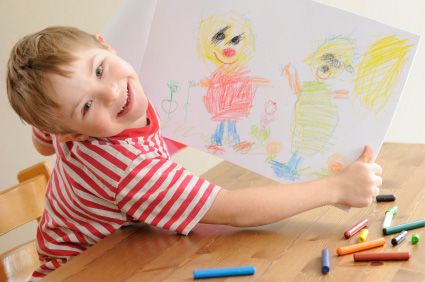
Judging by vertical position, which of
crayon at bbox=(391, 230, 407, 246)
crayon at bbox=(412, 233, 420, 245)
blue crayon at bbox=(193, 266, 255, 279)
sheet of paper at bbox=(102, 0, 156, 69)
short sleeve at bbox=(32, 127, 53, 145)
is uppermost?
sheet of paper at bbox=(102, 0, 156, 69)

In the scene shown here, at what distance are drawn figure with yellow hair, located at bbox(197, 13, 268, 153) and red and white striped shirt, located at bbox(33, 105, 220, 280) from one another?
0.37 feet

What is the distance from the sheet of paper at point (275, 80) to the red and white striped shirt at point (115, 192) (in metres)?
0.11

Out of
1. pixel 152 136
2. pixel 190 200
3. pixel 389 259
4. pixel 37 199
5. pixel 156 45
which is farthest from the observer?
pixel 37 199

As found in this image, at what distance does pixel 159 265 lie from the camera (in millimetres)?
907

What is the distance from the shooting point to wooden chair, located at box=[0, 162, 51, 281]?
126 centimetres

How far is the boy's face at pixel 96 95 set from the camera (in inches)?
36.9

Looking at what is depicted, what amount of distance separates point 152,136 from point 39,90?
217 millimetres

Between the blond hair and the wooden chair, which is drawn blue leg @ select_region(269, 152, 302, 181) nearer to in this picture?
the blond hair

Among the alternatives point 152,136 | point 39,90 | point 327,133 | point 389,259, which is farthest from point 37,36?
point 389,259

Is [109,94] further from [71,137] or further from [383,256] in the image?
[383,256]

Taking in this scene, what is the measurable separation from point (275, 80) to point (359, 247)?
320 millimetres

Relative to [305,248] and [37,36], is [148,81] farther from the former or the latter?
[305,248]

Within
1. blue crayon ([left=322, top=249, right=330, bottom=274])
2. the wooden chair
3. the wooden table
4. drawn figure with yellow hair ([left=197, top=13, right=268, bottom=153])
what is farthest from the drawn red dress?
the wooden chair

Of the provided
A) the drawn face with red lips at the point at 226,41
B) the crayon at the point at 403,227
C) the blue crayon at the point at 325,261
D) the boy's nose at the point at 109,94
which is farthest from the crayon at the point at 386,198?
the boy's nose at the point at 109,94
